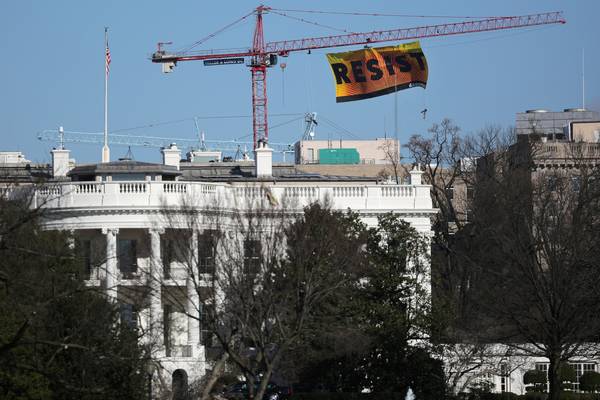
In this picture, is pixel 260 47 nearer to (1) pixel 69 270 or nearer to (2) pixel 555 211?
(2) pixel 555 211

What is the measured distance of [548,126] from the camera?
511 ft

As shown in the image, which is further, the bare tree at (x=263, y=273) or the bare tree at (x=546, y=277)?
the bare tree at (x=546, y=277)

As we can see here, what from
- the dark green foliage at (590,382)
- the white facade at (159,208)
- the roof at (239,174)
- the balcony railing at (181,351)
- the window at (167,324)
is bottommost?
the dark green foliage at (590,382)

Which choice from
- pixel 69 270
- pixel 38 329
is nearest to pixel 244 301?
pixel 69 270

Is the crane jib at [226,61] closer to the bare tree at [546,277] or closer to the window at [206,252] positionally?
the bare tree at [546,277]

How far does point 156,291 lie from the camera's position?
258ft

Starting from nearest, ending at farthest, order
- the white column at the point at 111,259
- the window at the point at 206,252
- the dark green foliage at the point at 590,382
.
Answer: the window at the point at 206,252
the dark green foliage at the point at 590,382
the white column at the point at 111,259

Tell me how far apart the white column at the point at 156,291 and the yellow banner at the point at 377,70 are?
5562 cm

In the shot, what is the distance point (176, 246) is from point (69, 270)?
9.47 meters

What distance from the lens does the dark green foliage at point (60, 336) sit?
53594 mm

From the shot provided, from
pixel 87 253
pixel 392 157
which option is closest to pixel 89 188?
pixel 87 253

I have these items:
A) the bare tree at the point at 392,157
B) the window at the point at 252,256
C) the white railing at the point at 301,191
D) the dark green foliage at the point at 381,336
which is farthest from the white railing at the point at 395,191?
the bare tree at the point at 392,157

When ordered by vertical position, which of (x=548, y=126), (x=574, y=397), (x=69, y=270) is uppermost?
(x=548, y=126)

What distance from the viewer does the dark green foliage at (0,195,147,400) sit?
53.6 metres
